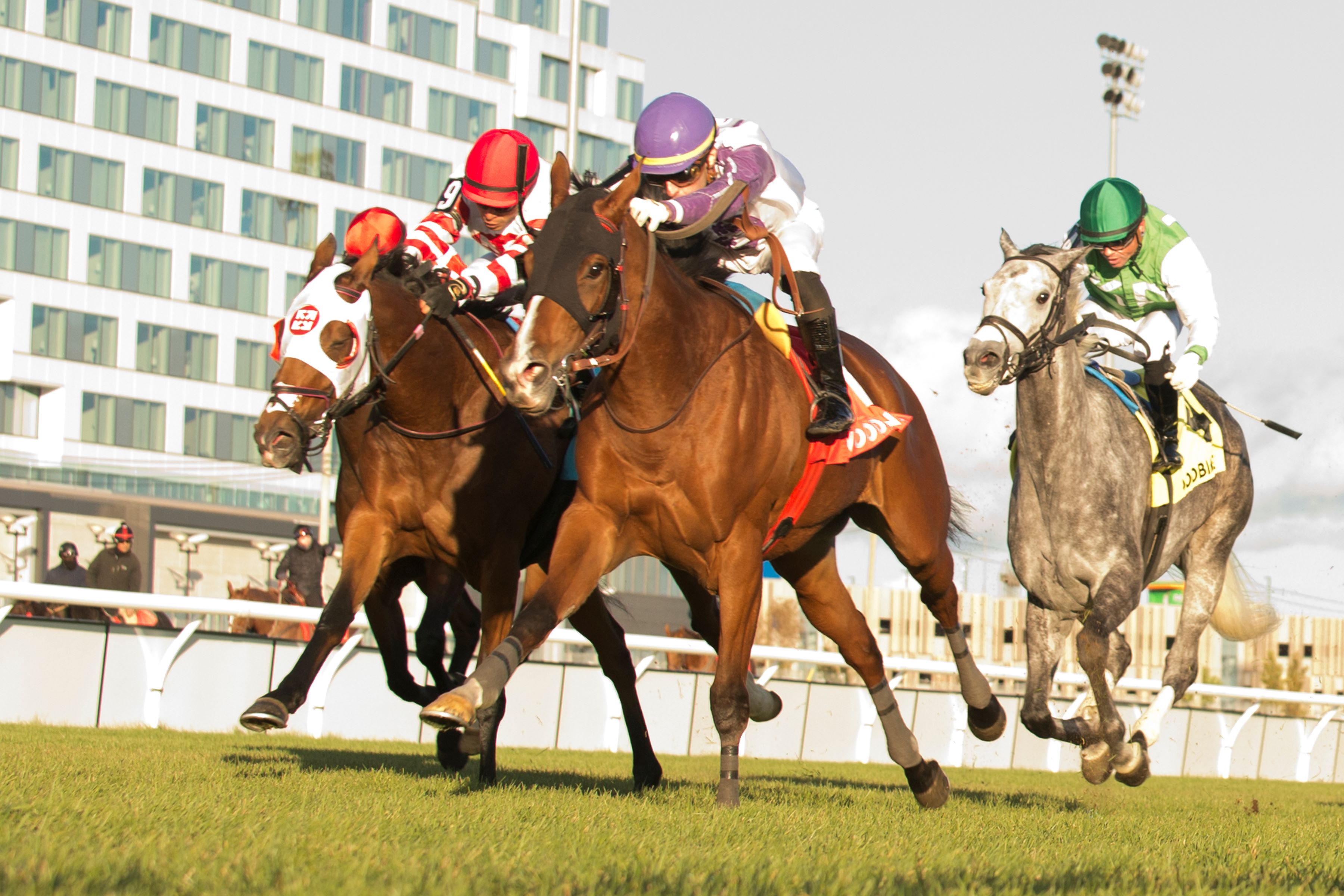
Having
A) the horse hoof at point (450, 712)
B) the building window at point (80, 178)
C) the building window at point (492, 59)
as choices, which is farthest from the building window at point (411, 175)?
the horse hoof at point (450, 712)

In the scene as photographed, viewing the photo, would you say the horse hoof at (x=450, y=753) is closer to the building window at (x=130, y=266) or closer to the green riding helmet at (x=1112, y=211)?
the green riding helmet at (x=1112, y=211)

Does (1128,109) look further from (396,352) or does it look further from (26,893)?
(26,893)

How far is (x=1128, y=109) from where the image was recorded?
34750 millimetres

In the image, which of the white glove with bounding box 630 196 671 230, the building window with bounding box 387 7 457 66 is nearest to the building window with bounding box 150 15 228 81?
the building window with bounding box 387 7 457 66

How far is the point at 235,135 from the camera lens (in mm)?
50281

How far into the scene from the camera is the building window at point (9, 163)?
4572cm

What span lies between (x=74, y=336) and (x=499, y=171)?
43296mm

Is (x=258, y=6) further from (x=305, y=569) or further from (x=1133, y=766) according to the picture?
(x=1133, y=766)

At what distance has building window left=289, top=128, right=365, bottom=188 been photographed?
51.6 meters

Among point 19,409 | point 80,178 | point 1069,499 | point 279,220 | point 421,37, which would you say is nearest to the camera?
point 1069,499

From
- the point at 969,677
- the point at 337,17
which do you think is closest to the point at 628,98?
the point at 337,17

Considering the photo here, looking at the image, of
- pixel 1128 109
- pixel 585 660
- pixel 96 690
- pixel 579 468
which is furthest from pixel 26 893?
pixel 1128 109

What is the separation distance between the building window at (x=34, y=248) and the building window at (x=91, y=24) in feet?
18.5

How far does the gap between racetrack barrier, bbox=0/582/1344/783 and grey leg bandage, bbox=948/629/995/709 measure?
390 cm
